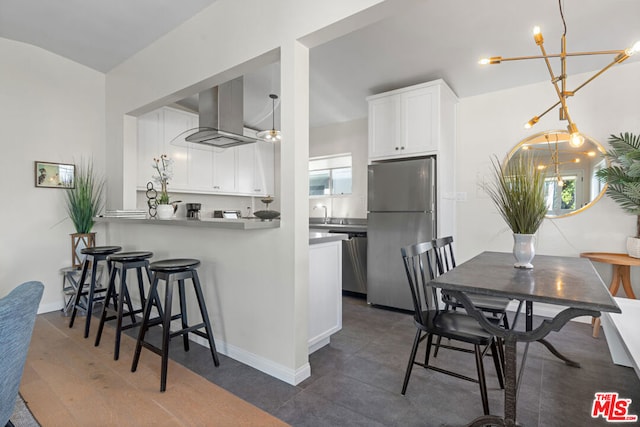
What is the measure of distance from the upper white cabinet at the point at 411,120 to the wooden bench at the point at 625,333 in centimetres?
196

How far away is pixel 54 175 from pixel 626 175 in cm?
557

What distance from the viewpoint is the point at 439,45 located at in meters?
2.87

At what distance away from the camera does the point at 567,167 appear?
10.5ft

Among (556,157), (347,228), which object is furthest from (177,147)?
(556,157)

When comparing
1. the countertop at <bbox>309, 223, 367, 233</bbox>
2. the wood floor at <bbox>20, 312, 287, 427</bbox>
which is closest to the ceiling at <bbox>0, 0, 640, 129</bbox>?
the countertop at <bbox>309, 223, 367, 233</bbox>

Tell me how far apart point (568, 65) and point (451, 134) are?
3.83ft

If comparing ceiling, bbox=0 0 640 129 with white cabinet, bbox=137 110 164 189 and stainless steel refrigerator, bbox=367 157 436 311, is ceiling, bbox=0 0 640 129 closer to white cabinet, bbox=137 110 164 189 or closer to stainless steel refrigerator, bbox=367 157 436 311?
white cabinet, bbox=137 110 164 189

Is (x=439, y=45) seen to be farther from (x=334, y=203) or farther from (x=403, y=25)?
(x=334, y=203)

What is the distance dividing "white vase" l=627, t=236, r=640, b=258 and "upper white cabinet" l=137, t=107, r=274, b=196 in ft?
14.3

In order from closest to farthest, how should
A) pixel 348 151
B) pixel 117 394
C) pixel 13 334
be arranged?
pixel 13 334, pixel 117 394, pixel 348 151

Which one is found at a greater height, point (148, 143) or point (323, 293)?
point (148, 143)

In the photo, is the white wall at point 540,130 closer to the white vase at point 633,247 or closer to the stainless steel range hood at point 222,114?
the white vase at point 633,247

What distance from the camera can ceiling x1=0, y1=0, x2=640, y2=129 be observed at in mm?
2416

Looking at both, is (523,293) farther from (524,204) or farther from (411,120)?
(411,120)
